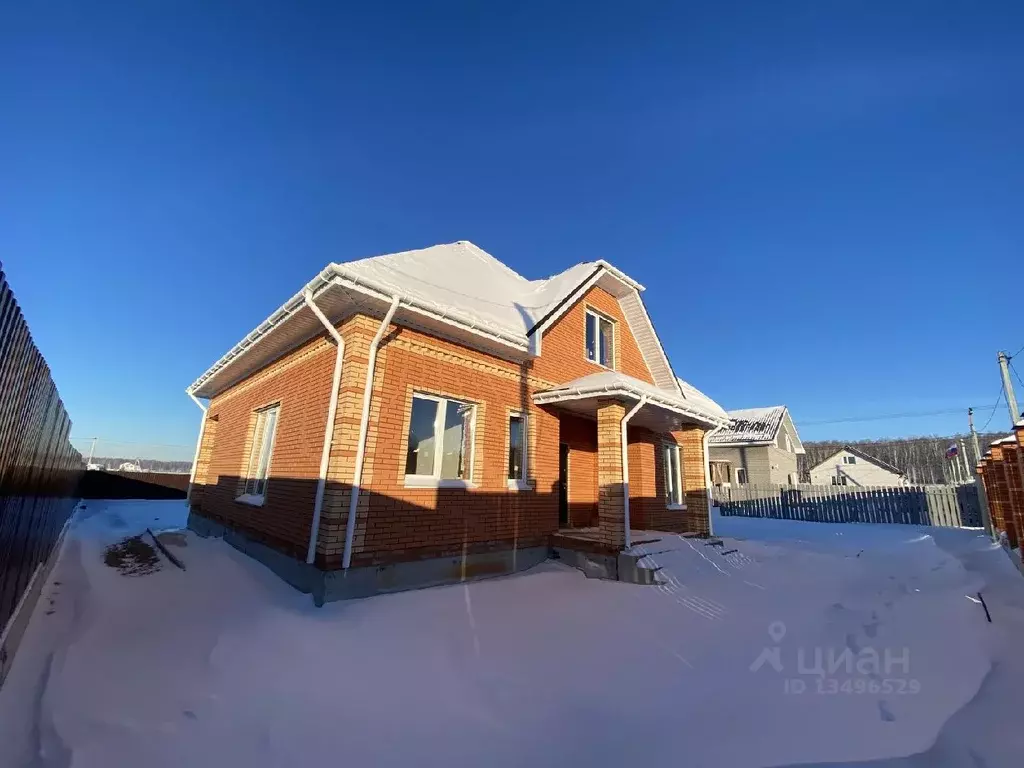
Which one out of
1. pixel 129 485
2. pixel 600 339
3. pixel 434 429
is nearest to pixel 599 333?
pixel 600 339

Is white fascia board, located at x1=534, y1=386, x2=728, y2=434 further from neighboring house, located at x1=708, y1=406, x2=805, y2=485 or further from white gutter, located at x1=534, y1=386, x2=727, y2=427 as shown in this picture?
neighboring house, located at x1=708, y1=406, x2=805, y2=485

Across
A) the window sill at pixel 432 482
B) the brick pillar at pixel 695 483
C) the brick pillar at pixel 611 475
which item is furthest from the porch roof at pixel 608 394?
the window sill at pixel 432 482

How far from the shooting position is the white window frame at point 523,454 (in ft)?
25.7

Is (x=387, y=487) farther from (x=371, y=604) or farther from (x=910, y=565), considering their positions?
(x=910, y=565)

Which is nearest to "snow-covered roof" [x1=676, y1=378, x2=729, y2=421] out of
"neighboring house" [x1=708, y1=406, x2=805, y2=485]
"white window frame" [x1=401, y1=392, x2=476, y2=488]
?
"white window frame" [x1=401, y1=392, x2=476, y2=488]

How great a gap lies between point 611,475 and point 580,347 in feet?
11.0

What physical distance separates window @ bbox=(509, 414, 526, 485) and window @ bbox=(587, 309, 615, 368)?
305 centimetres

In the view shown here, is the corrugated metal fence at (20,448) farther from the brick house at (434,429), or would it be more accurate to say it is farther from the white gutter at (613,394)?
the white gutter at (613,394)

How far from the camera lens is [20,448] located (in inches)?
150

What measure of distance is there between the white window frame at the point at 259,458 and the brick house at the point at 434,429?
0.05 m

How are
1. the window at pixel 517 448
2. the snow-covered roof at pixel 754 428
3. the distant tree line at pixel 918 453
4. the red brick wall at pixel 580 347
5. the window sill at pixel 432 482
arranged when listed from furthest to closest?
1. the distant tree line at pixel 918 453
2. the snow-covered roof at pixel 754 428
3. the red brick wall at pixel 580 347
4. the window at pixel 517 448
5. the window sill at pixel 432 482

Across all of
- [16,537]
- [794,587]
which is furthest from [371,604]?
[794,587]

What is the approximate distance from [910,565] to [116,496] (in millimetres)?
29084

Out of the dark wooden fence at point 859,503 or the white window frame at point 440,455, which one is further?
the dark wooden fence at point 859,503
